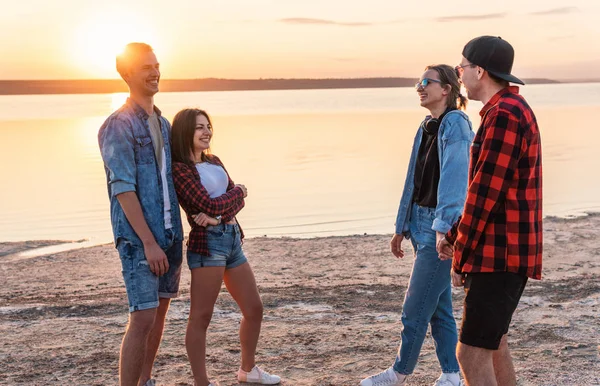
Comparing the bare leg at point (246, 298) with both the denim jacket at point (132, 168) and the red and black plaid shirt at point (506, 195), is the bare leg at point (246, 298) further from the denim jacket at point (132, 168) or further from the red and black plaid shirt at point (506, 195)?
the red and black plaid shirt at point (506, 195)

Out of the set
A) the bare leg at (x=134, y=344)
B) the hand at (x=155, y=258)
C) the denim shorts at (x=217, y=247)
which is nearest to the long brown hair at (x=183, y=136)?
the denim shorts at (x=217, y=247)

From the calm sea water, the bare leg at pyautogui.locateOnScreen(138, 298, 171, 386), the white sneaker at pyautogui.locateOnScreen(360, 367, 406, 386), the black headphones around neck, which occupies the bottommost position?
the calm sea water

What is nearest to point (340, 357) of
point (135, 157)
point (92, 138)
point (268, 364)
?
point (268, 364)

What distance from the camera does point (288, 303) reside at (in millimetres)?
7359

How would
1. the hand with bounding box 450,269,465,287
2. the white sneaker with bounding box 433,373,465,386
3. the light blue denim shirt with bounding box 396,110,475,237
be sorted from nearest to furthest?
1. the hand with bounding box 450,269,465,287
2. the light blue denim shirt with bounding box 396,110,475,237
3. the white sneaker with bounding box 433,373,465,386

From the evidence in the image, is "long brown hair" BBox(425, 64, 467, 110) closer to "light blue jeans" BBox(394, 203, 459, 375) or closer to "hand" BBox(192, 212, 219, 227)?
"light blue jeans" BBox(394, 203, 459, 375)

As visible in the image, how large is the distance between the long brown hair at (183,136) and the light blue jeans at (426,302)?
142cm

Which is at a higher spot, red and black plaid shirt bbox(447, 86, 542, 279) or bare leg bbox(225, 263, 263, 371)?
red and black plaid shirt bbox(447, 86, 542, 279)

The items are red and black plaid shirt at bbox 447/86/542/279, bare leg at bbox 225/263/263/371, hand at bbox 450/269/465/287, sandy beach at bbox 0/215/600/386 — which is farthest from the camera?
sandy beach at bbox 0/215/600/386

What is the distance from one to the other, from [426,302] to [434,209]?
564 millimetres

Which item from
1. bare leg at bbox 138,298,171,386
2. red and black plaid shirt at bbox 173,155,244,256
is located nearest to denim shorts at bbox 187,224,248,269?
red and black plaid shirt at bbox 173,155,244,256

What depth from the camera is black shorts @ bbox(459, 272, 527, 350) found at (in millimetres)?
3559

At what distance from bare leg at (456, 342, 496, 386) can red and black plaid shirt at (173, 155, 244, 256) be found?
1625 mm

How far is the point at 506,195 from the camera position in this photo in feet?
11.5
